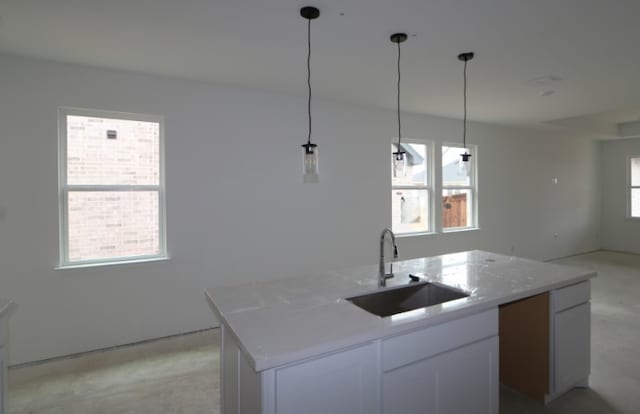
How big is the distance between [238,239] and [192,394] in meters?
Answer: 1.57

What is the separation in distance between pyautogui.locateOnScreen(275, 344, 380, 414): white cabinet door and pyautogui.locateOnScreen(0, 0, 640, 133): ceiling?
1.91m

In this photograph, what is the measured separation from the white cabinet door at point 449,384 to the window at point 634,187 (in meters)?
7.92

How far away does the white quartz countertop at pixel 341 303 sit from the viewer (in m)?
1.31

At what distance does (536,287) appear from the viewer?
6.62 feet

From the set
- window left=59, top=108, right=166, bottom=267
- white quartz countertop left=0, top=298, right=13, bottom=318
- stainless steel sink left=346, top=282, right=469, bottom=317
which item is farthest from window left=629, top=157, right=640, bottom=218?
white quartz countertop left=0, top=298, right=13, bottom=318

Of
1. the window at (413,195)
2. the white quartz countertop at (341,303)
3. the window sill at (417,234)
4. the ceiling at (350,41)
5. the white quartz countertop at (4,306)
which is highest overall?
the ceiling at (350,41)

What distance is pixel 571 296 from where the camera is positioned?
2244 mm

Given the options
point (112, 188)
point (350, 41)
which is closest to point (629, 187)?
point (350, 41)

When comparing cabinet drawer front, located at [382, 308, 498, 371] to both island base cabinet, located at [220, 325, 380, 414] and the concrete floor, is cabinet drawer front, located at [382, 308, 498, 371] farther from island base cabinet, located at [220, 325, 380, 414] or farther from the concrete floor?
the concrete floor

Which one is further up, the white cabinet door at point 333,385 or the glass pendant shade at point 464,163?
the glass pendant shade at point 464,163

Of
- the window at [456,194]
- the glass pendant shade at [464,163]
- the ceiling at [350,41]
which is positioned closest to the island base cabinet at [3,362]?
the ceiling at [350,41]

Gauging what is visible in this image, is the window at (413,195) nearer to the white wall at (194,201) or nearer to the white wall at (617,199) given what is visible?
the white wall at (194,201)

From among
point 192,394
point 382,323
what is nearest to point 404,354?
point 382,323

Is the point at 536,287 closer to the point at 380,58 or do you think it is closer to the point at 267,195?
the point at 380,58
